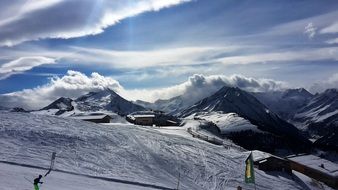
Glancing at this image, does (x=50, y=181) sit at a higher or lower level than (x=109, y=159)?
lower

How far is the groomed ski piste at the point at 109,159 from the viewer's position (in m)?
43.3

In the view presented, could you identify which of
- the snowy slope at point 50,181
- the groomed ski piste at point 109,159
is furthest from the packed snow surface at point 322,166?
the snowy slope at point 50,181

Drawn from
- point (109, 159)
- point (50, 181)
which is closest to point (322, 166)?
point (109, 159)

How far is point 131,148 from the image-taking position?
212 feet

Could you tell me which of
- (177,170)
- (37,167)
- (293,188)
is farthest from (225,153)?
(37,167)

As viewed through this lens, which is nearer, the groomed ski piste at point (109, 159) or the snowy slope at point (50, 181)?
the snowy slope at point (50, 181)

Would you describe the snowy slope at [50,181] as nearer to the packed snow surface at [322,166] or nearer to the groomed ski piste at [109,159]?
the groomed ski piste at [109,159]

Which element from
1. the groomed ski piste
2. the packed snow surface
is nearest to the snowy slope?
the groomed ski piste

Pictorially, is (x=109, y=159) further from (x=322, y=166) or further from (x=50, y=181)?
(x=322, y=166)

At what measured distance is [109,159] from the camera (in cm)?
5656

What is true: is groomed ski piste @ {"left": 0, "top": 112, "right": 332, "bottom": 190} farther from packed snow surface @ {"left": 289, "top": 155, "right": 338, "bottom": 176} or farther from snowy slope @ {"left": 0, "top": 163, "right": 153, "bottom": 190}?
packed snow surface @ {"left": 289, "top": 155, "right": 338, "bottom": 176}

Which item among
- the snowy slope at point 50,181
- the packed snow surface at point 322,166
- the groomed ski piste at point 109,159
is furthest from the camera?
the packed snow surface at point 322,166

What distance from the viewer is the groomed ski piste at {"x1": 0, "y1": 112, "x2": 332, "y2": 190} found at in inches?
1706

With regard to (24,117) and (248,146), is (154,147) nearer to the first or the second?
(24,117)
